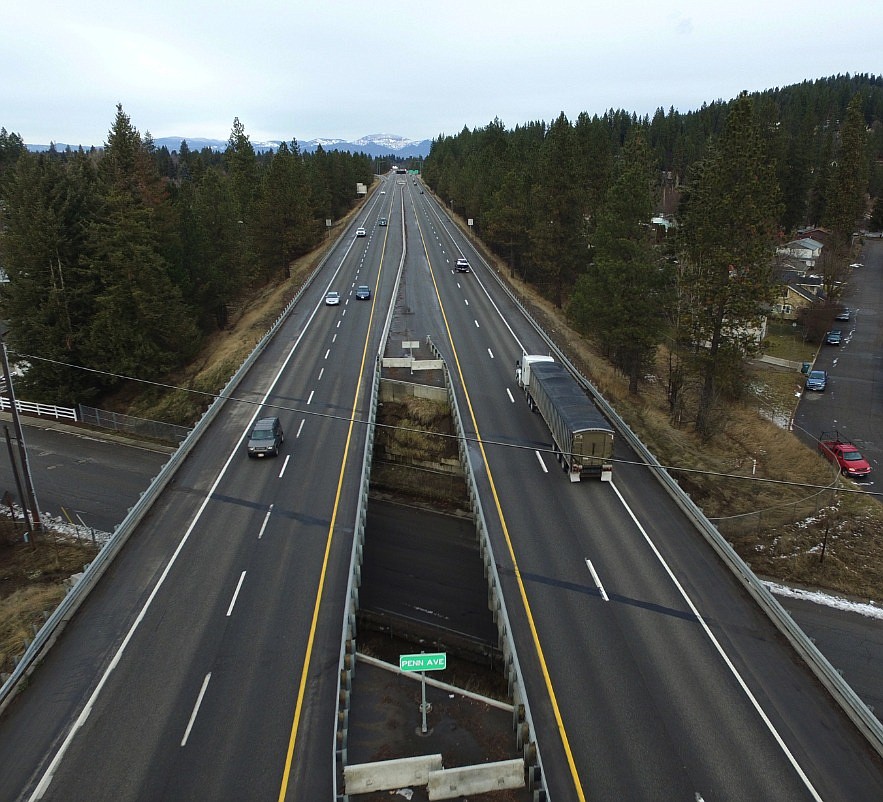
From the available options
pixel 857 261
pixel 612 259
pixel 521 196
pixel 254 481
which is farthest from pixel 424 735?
pixel 857 261

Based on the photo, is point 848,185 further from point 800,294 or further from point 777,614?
point 777,614

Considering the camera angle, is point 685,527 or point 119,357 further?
point 119,357

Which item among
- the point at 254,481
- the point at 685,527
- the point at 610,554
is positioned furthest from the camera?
the point at 254,481

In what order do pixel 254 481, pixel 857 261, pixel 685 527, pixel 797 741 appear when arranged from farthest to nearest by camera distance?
pixel 857 261
pixel 254 481
pixel 685 527
pixel 797 741

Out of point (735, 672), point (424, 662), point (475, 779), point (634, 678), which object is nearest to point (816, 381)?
point (735, 672)

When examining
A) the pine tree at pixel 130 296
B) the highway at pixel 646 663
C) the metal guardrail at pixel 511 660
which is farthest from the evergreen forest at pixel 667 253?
the pine tree at pixel 130 296

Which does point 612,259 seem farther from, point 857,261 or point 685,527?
point 857,261

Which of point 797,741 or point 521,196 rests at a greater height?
point 521,196

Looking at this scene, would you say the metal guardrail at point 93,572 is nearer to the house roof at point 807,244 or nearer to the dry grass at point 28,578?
the dry grass at point 28,578
